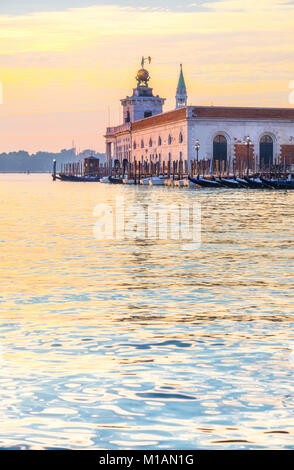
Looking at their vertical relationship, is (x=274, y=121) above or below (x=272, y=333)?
above

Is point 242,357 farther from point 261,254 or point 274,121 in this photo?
point 274,121

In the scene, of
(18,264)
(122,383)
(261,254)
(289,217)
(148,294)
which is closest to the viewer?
(122,383)

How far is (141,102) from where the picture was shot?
13075cm

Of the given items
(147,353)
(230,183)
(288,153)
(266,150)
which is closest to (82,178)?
(266,150)

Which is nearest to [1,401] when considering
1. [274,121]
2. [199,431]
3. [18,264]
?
[199,431]

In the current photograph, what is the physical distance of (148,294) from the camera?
1248cm

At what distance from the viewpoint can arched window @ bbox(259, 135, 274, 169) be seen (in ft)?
300

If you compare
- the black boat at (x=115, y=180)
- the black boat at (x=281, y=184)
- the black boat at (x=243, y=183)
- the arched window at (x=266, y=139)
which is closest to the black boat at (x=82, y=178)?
the black boat at (x=115, y=180)

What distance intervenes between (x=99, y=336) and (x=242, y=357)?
5.65 ft

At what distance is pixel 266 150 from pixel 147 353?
8472 centimetres

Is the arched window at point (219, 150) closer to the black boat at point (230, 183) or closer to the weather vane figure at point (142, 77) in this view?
the black boat at point (230, 183)

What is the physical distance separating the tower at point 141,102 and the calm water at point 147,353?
115 metres

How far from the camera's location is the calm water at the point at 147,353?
20.0 ft

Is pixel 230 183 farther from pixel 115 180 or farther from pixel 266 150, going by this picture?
pixel 115 180
